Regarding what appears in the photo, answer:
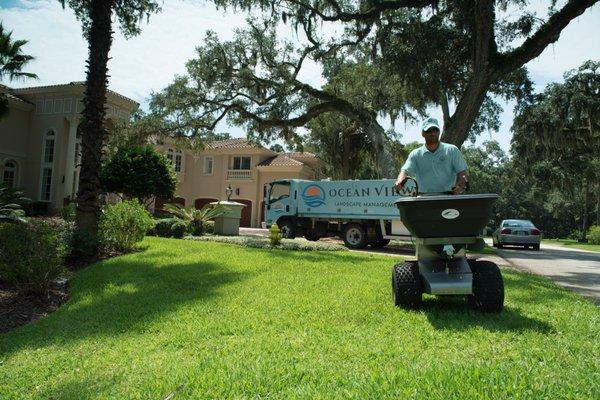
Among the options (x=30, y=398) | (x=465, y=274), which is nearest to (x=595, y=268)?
(x=465, y=274)

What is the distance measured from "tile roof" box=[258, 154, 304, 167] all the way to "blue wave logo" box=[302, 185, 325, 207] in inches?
681

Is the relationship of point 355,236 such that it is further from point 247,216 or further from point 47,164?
point 247,216

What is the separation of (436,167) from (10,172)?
27.1m

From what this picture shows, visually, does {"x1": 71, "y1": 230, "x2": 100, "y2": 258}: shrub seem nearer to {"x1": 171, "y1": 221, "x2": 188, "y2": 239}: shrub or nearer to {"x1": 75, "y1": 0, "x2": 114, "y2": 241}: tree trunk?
{"x1": 75, "y1": 0, "x2": 114, "y2": 241}: tree trunk

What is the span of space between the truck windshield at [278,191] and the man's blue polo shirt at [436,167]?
14.8 m

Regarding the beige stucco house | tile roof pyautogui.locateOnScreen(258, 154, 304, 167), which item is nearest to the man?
the beige stucco house

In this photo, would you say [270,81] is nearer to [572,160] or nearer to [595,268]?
[595,268]

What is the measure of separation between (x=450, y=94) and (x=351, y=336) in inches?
634

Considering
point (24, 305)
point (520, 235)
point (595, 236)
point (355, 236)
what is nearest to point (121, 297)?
point (24, 305)

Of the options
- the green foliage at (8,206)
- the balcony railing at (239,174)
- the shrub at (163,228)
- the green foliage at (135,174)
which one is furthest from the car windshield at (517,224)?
the balcony railing at (239,174)

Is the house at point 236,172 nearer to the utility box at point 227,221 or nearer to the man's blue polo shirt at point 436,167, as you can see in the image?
the utility box at point 227,221

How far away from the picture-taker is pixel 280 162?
37188mm

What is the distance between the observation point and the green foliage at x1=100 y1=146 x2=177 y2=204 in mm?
19859

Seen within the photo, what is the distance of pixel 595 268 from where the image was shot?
1255cm
